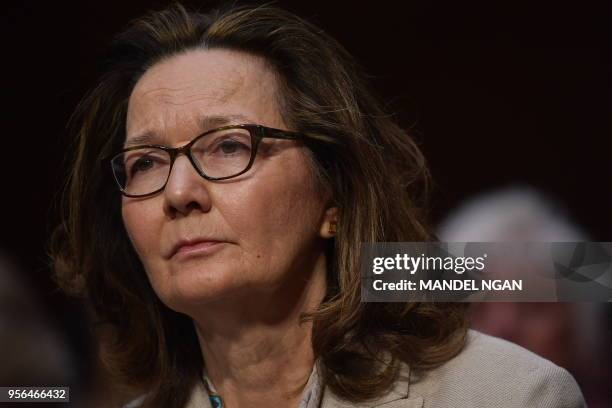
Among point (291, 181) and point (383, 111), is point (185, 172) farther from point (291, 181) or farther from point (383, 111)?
point (383, 111)

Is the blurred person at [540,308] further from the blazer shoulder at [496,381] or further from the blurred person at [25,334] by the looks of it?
the blurred person at [25,334]

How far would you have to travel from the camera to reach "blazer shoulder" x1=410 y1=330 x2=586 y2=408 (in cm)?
160

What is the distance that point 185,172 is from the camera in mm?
1623

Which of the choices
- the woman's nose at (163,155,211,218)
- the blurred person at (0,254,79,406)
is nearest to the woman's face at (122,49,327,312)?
the woman's nose at (163,155,211,218)

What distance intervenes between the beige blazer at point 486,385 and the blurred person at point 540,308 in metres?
0.21

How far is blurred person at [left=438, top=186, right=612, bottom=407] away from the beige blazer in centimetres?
21

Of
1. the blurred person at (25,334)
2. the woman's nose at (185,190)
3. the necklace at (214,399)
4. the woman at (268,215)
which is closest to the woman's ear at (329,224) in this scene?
the woman at (268,215)

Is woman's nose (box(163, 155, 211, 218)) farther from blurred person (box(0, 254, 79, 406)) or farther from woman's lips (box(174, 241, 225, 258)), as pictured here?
blurred person (box(0, 254, 79, 406))

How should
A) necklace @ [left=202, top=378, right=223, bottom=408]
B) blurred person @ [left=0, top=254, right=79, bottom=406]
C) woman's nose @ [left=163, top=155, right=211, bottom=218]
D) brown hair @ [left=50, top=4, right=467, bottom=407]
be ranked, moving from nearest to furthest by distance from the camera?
1. woman's nose @ [left=163, top=155, right=211, bottom=218]
2. brown hair @ [left=50, top=4, right=467, bottom=407]
3. necklace @ [left=202, top=378, right=223, bottom=408]
4. blurred person @ [left=0, top=254, right=79, bottom=406]

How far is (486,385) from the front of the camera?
1639mm

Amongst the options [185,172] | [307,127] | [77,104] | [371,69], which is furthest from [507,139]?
[77,104]

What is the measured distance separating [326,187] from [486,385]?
542 millimetres

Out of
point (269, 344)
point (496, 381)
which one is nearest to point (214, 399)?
point (269, 344)

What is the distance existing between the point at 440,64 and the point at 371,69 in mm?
178
